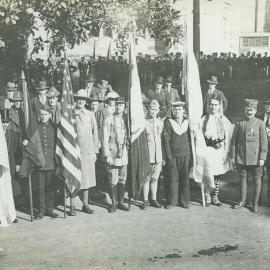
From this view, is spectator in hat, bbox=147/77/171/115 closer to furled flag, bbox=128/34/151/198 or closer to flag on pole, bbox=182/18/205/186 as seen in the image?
flag on pole, bbox=182/18/205/186

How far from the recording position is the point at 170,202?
25.0 ft

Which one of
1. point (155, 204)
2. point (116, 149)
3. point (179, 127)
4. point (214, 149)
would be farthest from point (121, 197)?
point (214, 149)

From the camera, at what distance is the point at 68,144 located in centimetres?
704

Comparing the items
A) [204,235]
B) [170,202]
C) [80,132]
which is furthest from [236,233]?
[80,132]

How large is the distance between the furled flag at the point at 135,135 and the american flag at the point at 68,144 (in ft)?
2.77

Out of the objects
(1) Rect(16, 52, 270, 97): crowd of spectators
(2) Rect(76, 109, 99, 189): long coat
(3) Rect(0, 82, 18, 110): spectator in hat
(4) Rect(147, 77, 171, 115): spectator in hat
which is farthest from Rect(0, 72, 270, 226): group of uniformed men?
(1) Rect(16, 52, 270, 97): crowd of spectators

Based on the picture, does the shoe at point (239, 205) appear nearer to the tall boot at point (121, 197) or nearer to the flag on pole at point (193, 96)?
the flag on pole at point (193, 96)

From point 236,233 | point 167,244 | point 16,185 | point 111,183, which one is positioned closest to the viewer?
point 167,244

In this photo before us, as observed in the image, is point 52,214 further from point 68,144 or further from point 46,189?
point 68,144

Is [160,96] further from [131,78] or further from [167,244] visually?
[167,244]

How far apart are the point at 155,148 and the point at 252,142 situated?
145 centimetres

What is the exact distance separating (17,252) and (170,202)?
2647 mm

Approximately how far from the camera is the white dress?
6352mm

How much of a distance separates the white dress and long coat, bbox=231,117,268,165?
3404mm
